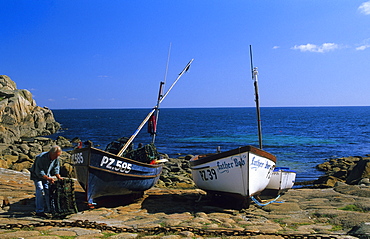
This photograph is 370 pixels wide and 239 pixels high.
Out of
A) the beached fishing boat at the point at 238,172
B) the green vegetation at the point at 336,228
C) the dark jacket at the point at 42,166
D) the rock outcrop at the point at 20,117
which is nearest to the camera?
the green vegetation at the point at 336,228

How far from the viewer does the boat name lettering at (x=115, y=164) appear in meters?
9.33

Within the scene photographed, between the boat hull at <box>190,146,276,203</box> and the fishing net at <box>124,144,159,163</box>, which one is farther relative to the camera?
the fishing net at <box>124,144,159,163</box>

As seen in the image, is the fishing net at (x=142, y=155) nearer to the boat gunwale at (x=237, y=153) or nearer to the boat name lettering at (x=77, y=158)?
the boat gunwale at (x=237, y=153)

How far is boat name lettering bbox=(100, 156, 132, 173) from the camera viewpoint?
30.6ft

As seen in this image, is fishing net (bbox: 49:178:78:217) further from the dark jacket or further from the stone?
the stone

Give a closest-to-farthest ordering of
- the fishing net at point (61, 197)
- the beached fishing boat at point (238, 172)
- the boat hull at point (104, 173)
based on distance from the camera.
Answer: the fishing net at point (61, 197), the boat hull at point (104, 173), the beached fishing boat at point (238, 172)

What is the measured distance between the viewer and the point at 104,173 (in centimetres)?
940

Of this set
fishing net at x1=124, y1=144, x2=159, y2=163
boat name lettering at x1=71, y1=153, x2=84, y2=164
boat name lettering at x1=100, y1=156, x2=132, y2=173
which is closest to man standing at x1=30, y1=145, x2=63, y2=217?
boat name lettering at x1=71, y1=153, x2=84, y2=164

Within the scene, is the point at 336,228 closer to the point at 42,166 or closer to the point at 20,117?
the point at 42,166

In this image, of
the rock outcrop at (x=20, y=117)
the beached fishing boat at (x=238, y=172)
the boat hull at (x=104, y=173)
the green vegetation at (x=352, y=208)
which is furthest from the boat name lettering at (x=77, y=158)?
the rock outcrop at (x=20, y=117)

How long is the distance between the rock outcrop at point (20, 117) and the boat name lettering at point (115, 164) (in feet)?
123

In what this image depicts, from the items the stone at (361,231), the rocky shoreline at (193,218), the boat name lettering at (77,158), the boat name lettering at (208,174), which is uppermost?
the boat name lettering at (77,158)

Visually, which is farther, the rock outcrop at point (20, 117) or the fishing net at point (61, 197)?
the rock outcrop at point (20, 117)

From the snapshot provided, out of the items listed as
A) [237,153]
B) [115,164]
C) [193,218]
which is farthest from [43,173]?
[237,153]
